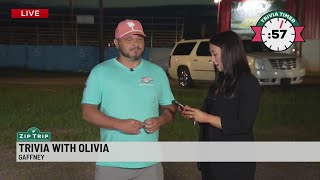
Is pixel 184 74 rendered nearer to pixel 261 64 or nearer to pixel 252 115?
pixel 261 64

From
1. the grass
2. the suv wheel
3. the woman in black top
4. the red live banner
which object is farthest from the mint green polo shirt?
the red live banner

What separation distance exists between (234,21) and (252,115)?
33.1 metres

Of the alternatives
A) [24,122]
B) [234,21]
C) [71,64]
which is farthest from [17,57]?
[24,122]

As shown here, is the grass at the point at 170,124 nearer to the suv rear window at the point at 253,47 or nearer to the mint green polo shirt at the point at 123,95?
the suv rear window at the point at 253,47

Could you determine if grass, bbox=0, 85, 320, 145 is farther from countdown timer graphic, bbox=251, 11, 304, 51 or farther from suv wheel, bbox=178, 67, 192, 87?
countdown timer graphic, bbox=251, 11, 304, 51

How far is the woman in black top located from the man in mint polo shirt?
273mm

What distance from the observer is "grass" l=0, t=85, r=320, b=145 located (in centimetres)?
997

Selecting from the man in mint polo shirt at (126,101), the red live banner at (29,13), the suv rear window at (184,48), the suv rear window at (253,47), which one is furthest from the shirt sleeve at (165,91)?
the red live banner at (29,13)

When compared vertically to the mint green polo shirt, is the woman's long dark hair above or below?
above

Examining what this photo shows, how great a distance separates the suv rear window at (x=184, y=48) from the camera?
21308 mm

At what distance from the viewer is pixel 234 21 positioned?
119ft

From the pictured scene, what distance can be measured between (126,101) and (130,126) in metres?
0.17

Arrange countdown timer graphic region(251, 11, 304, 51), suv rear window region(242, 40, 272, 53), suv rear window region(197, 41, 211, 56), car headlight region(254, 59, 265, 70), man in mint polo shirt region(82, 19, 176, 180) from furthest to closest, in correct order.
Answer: countdown timer graphic region(251, 11, 304, 51)
suv rear window region(197, 41, 211, 56)
suv rear window region(242, 40, 272, 53)
car headlight region(254, 59, 265, 70)
man in mint polo shirt region(82, 19, 176, 180)

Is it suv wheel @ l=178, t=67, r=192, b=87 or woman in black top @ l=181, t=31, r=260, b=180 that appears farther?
suv wheel @ l=178, t=67, r=192, b=87
